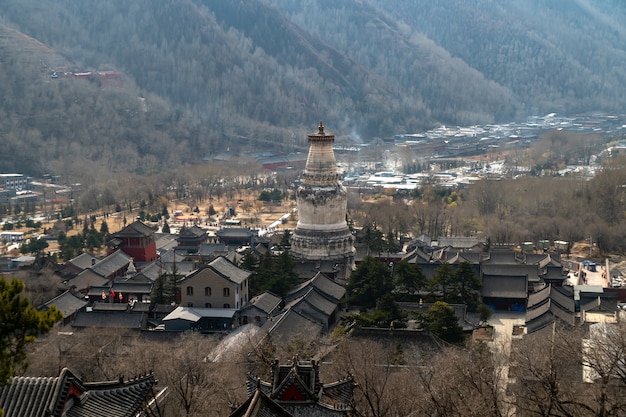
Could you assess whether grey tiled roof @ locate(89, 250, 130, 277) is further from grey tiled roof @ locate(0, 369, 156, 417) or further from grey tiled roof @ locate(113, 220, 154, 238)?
grey tiled roof @ locate(0, 369, 156, 417)

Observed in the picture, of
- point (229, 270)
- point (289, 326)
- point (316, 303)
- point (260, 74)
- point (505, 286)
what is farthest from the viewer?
point (260, 74)

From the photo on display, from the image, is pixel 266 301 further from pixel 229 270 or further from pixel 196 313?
pixel 196 313

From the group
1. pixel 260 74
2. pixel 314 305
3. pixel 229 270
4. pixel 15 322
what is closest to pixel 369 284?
pixel 314 305

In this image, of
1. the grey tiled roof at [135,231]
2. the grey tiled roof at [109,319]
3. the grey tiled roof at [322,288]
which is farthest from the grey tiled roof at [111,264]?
the grey tiled roof at [322,288]

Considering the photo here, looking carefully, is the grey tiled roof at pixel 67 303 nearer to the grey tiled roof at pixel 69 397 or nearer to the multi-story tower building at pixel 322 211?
the multi-story tower building at pixel 322 211

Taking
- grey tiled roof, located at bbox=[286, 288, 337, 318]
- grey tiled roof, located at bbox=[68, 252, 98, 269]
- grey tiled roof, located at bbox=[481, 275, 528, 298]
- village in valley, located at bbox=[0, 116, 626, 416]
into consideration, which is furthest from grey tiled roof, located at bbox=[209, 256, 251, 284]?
grey tiled roof, located at bbox=[68, 252, 98, 269]
